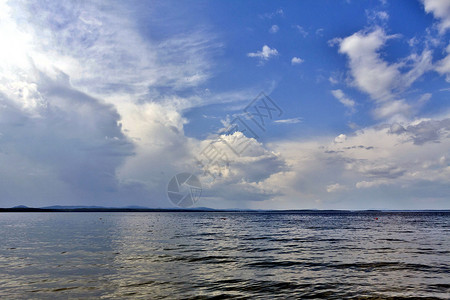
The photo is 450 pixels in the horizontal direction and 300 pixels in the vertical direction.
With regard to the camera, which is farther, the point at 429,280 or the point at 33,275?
the point at 33,275

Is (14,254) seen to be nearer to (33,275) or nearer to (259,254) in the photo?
(33,275)

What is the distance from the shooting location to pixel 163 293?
19078mm

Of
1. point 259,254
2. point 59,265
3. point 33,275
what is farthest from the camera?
point 259,254

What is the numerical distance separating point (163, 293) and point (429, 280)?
61.7 ft

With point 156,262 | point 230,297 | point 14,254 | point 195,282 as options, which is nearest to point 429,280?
point 230,297

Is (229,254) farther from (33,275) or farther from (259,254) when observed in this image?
(33,275)

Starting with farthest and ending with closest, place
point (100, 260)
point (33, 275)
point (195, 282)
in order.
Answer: point (100, 260), point (33, 275), point (195, 282)

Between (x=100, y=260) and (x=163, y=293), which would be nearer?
(x=163, y=293)

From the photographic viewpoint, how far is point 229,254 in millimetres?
34844

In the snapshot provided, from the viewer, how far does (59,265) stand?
28.2 metres

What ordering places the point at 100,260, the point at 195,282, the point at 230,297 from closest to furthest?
the point at 230,297 → the point at 195,282 → the point at 100,260

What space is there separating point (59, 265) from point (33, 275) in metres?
4.03

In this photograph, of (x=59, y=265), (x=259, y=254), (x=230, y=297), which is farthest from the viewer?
(x=259, y=254)

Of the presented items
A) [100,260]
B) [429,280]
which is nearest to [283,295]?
[429,280]
